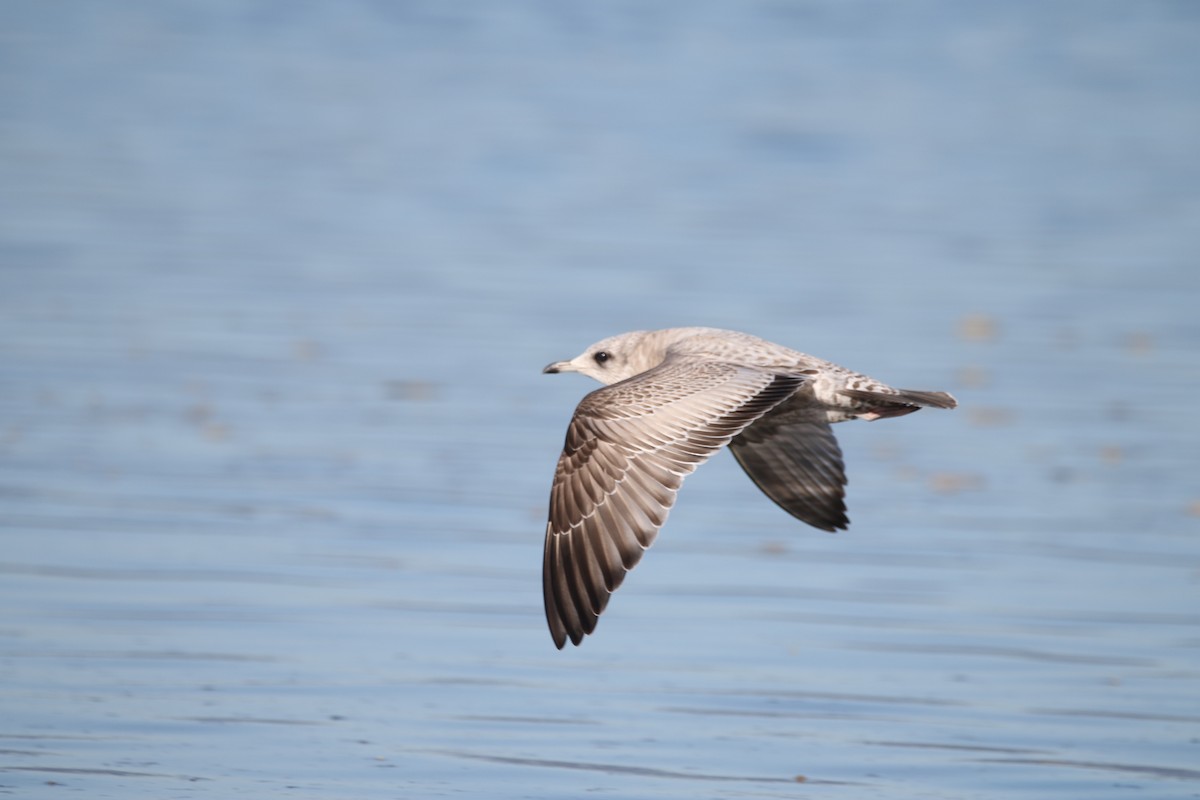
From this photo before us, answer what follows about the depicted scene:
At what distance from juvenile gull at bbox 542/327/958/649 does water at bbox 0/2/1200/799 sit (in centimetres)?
64

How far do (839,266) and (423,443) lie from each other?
5917mm

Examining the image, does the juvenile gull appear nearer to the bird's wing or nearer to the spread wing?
the spread wing

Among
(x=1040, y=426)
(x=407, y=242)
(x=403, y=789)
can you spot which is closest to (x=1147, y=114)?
(x=407, y=242)

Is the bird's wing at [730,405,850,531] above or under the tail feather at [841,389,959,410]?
under

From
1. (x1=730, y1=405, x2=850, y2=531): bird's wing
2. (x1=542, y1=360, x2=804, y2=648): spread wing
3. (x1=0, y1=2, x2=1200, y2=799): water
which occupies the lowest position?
(x1=0, y1=2, x2=1200, y2=799): water

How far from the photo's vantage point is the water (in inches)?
291

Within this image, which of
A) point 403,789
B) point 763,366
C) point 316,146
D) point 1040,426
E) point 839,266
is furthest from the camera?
point 316,146

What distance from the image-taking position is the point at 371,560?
9148 mm

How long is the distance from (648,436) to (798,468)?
4.89 ft

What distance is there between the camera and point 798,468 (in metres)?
8.38

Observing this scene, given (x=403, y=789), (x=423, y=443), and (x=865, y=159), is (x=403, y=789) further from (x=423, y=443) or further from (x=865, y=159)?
(x=865, y=159)

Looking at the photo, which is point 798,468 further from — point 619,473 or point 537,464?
point 537,464

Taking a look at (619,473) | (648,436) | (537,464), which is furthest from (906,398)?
(537,464)

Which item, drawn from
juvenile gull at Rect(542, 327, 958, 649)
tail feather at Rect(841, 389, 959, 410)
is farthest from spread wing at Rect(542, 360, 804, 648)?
tail feather at Rect(841, 389, 959, 410)
